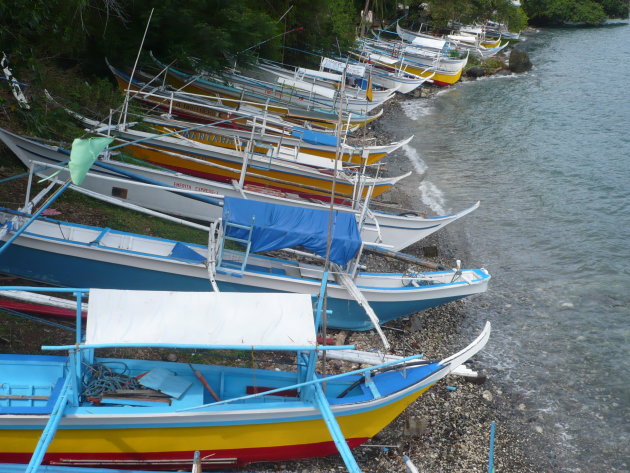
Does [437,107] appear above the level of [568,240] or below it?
above

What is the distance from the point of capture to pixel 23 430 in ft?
26.9

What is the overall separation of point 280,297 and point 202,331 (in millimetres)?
1321

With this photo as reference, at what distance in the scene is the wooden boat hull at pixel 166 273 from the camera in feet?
38.8

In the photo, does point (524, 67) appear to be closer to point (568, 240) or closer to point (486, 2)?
point (486, 2)

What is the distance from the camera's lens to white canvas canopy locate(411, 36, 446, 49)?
41.8 metres

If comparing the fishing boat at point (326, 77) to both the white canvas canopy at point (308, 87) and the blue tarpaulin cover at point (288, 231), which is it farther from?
the blue tarpaulin cover at point (288, 231)

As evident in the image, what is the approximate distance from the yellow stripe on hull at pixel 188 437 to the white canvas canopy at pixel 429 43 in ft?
A: 120

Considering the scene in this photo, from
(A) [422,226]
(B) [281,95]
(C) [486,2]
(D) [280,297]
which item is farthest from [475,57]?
(D) [280,297]

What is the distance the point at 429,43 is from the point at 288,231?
3424 cm

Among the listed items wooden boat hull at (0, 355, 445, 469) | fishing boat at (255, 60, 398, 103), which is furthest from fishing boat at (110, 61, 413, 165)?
wooden boat hull at (0, 355, 445, 469)

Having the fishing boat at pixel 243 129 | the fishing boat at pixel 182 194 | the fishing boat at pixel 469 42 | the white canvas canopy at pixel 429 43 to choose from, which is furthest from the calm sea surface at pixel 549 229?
the fishing boat at pixel 469 42

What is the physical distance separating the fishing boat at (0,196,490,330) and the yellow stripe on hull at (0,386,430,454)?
2.69 m

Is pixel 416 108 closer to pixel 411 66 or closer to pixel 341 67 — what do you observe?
pixel 411 66

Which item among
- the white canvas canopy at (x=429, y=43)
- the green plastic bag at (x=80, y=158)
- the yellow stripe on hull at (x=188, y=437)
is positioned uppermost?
the white canvas canopy at (x=429, y=43)
